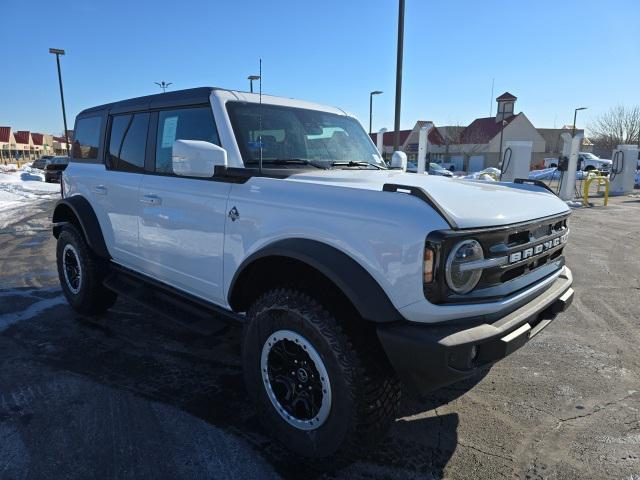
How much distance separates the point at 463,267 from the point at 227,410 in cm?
183

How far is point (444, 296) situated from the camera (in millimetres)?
1961

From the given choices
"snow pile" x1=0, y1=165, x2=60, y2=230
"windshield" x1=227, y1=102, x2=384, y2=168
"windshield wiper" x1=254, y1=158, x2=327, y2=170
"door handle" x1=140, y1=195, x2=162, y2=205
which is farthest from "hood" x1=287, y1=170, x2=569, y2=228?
"snow pile" x1=0, y1=165, x2=60, y2=230

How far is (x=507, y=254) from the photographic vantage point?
Result: 214 centimetres

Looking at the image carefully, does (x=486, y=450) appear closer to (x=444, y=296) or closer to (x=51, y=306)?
(x=444, y=296)

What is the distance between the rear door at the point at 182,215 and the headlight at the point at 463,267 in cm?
145

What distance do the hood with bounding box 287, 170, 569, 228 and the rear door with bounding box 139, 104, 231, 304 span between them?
0.65m

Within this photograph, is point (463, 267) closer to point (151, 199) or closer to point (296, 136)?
point (296, 136)

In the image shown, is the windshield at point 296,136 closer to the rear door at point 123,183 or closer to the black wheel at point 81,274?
the rear door at point 123,183

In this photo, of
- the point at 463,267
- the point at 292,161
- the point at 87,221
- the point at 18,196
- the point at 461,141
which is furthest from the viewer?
the point at 461,141

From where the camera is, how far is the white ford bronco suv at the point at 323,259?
1.98 meters

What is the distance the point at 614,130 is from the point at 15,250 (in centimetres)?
6167

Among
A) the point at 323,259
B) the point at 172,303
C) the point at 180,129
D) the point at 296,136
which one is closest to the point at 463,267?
the point at 323,259

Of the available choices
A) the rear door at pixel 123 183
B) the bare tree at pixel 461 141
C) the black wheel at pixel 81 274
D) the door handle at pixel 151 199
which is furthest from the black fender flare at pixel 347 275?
the bare tree at pixel 461 141

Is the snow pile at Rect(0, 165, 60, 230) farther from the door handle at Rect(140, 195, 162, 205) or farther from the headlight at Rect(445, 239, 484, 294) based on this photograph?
the headlight at Rect(445, 239, 484, 294)
